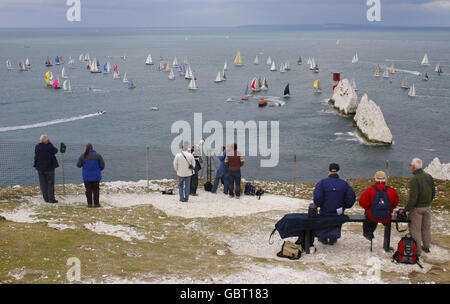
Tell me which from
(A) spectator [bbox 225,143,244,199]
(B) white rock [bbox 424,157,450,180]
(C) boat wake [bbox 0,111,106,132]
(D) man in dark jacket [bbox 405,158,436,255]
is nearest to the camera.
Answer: (D) man in dark jacket [bbox 405,158,436,255]

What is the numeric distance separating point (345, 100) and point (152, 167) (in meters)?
43.0

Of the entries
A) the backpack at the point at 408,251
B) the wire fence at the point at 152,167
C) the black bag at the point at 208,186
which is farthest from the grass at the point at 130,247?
the wire fence at the point at 152,167

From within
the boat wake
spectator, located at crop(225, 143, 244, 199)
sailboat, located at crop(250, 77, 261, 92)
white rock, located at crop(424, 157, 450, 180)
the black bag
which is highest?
sailboat, located at crop(250, 77, 261, 92)

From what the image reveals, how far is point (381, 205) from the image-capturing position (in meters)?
9.70

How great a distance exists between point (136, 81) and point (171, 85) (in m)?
11.4

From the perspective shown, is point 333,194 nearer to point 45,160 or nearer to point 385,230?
point 385,230

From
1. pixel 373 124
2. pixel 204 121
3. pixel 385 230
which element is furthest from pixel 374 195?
pixel 204 121

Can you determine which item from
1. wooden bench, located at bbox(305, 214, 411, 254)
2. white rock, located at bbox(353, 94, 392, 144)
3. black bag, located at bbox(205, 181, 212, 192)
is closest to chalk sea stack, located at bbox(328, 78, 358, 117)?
white rock, located at bbox(353, 94, 392, 144)

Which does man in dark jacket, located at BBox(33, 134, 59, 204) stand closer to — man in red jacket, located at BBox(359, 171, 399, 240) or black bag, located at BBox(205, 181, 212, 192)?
black bag, located at BBox(205, 181, 212, 192)

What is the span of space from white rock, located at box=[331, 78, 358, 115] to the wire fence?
79.0 ft

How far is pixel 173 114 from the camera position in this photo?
7100cm

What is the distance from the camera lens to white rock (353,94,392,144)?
176 ft

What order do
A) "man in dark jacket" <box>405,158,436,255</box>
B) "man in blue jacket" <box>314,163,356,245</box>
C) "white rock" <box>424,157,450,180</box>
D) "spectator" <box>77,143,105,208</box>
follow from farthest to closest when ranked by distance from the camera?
"white rock" <box>424,157,450,180</box> < "spectator" <box>77,143,105,208</box> < "man in blue jacket" <box>314,163,356,245</box> < "man in dark jacket" <box>405,158,436,255</box>
